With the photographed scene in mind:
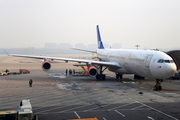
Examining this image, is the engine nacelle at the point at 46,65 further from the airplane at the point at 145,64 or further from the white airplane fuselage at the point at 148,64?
the white airplane fuselage at the point at 148,64

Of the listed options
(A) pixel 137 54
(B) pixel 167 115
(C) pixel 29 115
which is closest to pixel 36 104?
(C) pixel 29 115

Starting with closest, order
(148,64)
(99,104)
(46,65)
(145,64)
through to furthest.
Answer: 1. (99,104)
2. (148,64)
3. (145,64)
4. (46,65)

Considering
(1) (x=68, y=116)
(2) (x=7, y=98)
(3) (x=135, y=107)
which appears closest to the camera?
(1) (x=68, y=116)

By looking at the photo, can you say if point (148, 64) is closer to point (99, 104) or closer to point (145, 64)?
point (145, 64)

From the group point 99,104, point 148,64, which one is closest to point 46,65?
point 148,64

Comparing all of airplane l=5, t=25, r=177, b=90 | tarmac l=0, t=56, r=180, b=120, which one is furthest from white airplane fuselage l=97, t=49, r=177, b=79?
tarmac l=0, t=56, r=180, b=120

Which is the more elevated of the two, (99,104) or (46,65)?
(46,65)

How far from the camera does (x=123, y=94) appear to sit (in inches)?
867

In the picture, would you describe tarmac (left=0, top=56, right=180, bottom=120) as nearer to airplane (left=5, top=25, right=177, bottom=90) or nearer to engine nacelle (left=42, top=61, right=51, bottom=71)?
airplane (left=5, top=25, right=177, bottom=90)

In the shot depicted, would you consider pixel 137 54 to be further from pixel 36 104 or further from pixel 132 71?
pixel 36 104

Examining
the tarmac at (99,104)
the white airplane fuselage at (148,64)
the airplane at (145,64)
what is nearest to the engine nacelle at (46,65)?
the airplane at (145,64)

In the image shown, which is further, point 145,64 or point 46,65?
point 46,65

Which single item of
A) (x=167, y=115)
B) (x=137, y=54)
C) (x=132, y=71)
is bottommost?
(x=167, y=115)

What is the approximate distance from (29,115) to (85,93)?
11.1 meters
